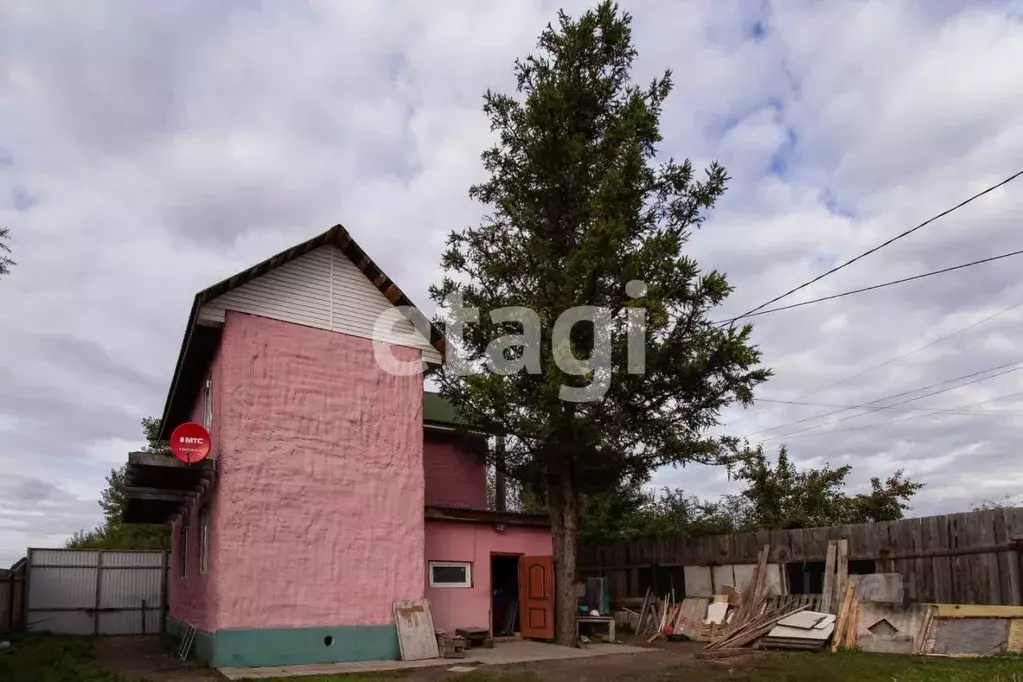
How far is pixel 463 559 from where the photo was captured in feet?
59.0

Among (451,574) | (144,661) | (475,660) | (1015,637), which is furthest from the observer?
(451,574)

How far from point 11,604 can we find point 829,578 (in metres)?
21.3

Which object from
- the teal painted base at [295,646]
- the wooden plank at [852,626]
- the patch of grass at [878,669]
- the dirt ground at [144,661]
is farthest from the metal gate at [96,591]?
the wooden plank at [852,626]

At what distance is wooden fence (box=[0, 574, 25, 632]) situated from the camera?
74.4ft

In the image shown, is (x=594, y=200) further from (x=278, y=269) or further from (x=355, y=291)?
(x=278, y=269)

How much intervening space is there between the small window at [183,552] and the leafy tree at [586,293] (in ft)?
23.0

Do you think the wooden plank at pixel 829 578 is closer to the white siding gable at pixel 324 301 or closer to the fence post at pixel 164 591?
the white siding gable at pixel 324 301

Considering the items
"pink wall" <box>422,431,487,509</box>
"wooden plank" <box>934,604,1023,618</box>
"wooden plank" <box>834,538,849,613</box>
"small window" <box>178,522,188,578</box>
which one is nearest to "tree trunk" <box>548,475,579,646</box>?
"pink wall" <box>422,431,487,509</box>

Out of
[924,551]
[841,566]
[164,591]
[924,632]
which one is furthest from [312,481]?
[164,591]

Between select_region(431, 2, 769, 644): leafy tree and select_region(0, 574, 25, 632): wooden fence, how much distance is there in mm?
14415

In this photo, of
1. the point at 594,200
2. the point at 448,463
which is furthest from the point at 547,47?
the point at 448,463

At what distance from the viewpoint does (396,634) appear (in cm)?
1542

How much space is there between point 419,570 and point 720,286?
8311 millimetres

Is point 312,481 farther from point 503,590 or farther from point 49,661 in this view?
point 503,590
